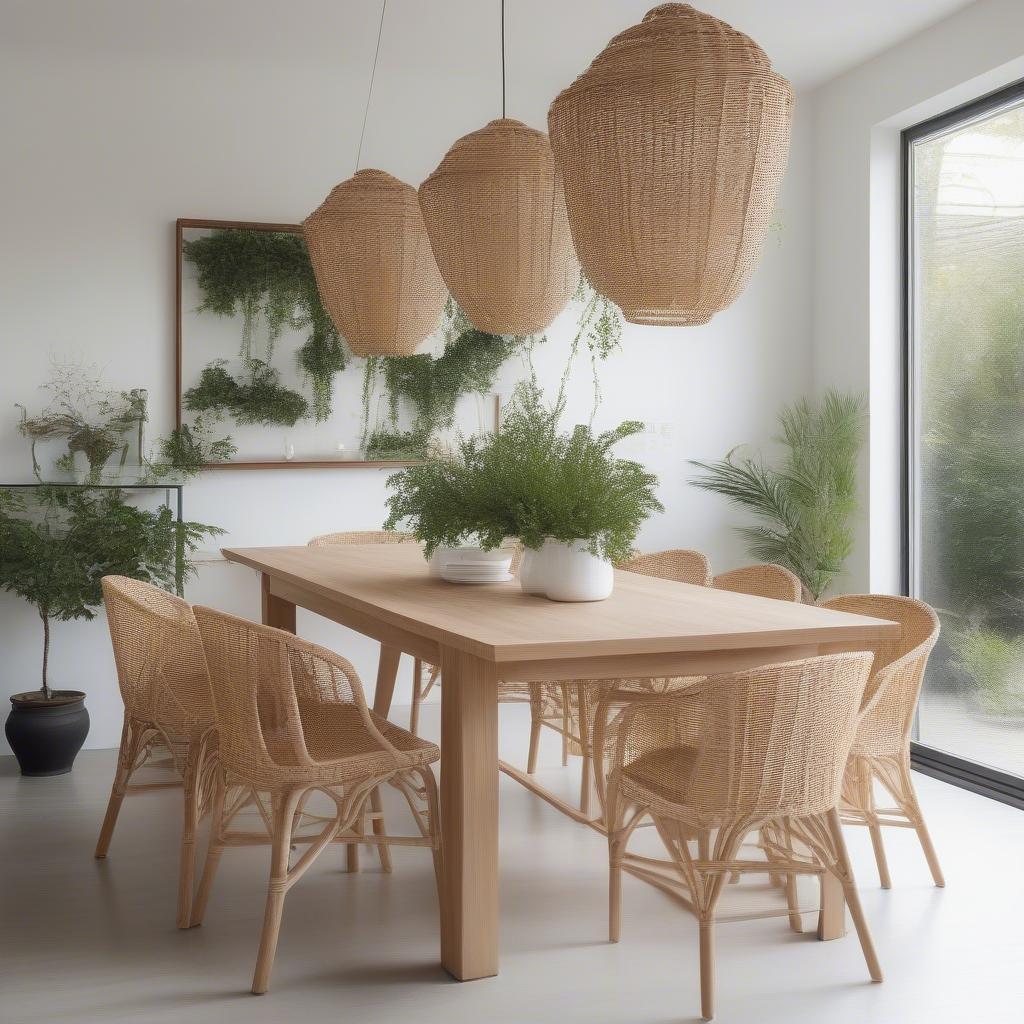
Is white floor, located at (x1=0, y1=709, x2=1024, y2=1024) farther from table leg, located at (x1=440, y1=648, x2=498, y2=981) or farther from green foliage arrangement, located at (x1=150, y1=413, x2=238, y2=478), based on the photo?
green foliage arrangement, located at (x1=150, y1=413, x2=238, y2=478)

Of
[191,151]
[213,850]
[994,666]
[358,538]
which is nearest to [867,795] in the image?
[213,850]

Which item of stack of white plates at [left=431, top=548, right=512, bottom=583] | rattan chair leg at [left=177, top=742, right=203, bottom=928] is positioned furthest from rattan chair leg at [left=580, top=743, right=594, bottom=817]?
rattan chair leg at [left=177, top=742, right=203, bottom=928]

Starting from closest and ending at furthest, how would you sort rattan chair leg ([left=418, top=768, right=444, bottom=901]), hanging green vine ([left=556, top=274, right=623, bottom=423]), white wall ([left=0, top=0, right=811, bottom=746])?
rattan chair leg ([left=418, top=768, right=444, bottom=901]) < white wall ([left=0, top=0, right=811, bottom=746]) < hanging green vine ([left=556, top=274, right=623, bottom=423])

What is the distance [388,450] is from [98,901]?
9.26 ft

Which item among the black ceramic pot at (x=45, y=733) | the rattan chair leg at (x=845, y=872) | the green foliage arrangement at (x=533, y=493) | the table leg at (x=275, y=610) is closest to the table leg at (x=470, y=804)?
the green foliage arrangement at (x=533, y=493)

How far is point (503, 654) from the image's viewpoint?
2.51 m

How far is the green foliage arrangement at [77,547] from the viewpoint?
15.6ft

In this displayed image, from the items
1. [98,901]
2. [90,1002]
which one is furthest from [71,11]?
[90,1002]

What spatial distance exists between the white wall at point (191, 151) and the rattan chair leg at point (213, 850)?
2402mm

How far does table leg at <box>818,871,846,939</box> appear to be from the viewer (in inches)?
121

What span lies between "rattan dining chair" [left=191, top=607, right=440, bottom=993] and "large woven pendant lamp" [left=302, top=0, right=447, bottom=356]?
1321mm

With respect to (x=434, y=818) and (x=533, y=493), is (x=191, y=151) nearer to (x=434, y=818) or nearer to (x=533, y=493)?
(x=533, y=493)

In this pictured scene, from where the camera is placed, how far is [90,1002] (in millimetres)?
2752

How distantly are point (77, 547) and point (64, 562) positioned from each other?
0.13 meters
